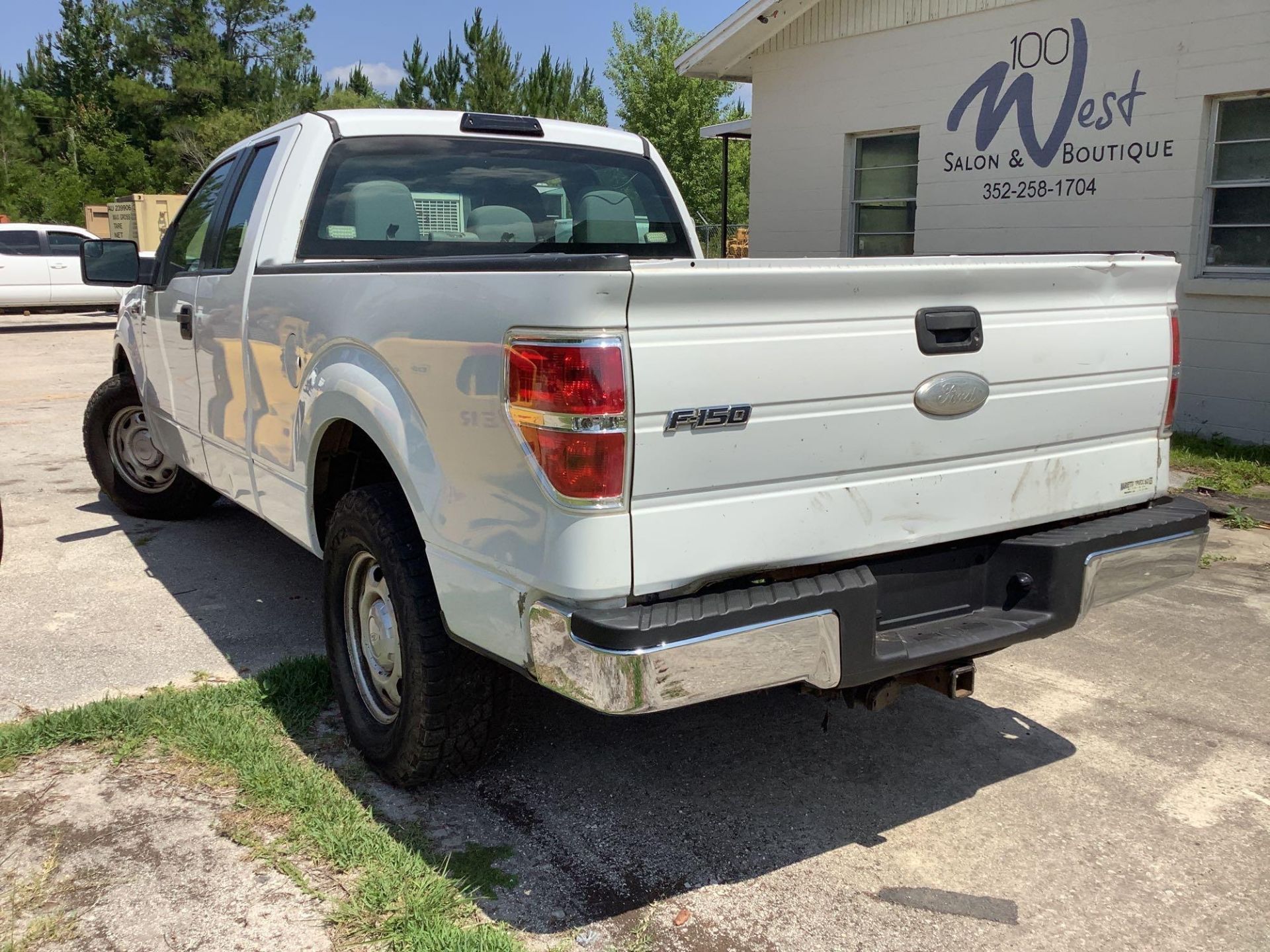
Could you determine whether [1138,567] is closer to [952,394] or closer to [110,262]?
[952,394]

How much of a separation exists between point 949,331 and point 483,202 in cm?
230

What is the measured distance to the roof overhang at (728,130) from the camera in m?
14.1

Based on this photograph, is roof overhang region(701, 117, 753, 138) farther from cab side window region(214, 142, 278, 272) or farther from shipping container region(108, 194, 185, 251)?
shipping container region(108, 194, 185, 251)

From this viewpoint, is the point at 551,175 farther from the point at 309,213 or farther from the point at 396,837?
the point at 396,837

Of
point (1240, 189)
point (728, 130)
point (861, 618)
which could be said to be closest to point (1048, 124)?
point (1240, 189)

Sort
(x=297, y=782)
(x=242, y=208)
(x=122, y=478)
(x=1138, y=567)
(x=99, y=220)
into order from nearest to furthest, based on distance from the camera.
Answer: (x=1138, y=567) < (x=297, y=782) < (x=242, y=208) < (x=122, y=478) < (x=99, y=220)

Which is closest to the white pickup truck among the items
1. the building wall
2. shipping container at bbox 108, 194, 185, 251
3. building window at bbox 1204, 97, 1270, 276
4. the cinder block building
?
the cinder block building

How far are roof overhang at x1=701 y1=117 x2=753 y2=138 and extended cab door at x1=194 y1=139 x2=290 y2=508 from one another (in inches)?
393

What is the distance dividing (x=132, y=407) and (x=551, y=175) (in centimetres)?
322

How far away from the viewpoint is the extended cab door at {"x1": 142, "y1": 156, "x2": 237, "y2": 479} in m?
5.00

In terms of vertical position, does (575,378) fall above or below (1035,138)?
below

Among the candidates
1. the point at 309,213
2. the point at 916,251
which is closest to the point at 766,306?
the point at 309,213

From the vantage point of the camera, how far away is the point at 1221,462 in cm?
816

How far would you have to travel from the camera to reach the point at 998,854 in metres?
3.16
